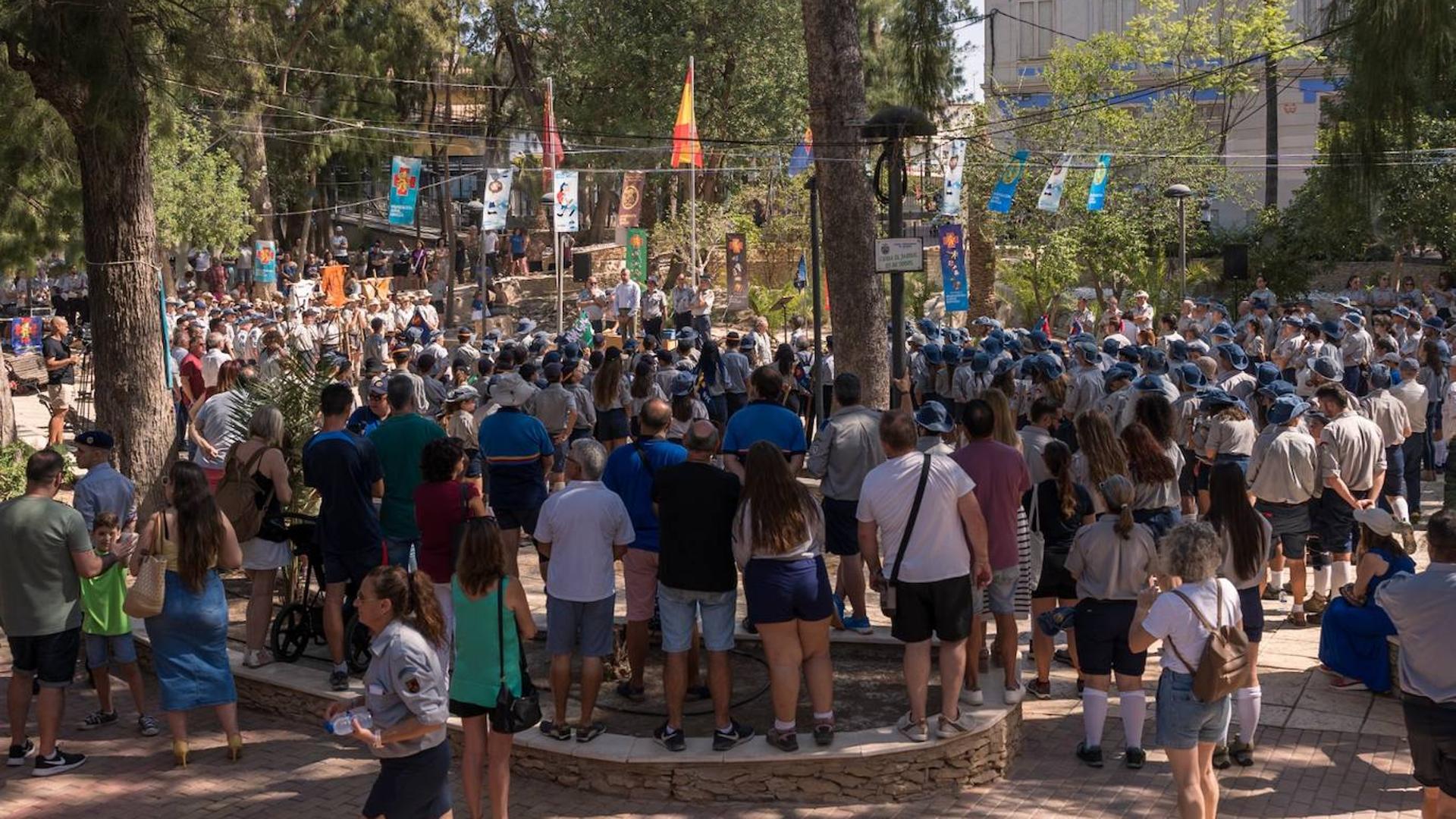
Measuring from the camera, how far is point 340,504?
794 cm

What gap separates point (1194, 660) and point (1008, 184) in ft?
66.7

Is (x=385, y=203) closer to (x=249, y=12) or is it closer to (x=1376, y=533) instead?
(x=249, y=12)

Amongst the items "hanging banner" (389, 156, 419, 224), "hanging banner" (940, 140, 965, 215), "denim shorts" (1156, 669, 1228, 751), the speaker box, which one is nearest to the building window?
"hanging banner" (940, 140, 965, 215)

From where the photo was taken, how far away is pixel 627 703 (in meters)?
7.83

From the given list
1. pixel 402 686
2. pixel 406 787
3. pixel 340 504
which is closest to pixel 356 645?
pixel 340 504

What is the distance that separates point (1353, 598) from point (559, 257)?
18.7 metres

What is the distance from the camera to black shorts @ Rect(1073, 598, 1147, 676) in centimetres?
696

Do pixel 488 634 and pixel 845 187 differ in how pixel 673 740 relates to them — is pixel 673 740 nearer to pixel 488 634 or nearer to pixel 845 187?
pixel 488 634

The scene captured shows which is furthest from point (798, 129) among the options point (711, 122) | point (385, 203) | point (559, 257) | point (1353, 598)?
point (1353, 598)

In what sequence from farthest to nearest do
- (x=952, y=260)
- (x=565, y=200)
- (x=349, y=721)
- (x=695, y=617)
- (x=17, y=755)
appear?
(x=565, y=200) < (x=952, y=260) < (x=17, y=755) < (x=695, y=617) < (x=349, y=721)

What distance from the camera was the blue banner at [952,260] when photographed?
674 inches

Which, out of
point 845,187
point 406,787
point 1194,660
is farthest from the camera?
point 845,187

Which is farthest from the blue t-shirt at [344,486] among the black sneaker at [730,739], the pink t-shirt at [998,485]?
the pink t-shirt at [998,485]

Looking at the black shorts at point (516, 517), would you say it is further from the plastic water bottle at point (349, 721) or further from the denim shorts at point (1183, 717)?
the denim shorts at point (1183, 717)
